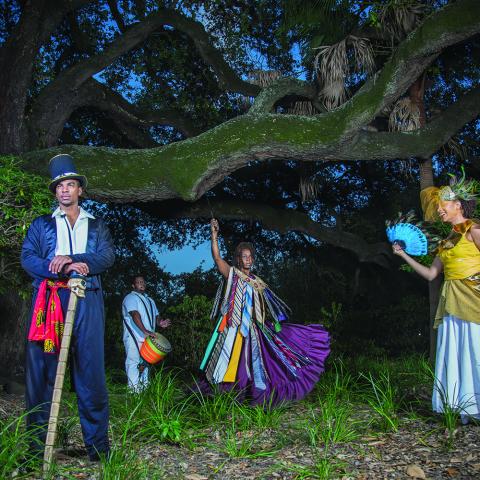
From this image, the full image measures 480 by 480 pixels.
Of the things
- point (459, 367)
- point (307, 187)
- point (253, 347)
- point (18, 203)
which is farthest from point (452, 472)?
point (307, 187)

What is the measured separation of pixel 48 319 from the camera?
4.68m

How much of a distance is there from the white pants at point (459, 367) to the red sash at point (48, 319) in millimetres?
3196

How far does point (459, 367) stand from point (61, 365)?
3.44 meters

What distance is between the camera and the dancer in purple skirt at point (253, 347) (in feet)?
23.6

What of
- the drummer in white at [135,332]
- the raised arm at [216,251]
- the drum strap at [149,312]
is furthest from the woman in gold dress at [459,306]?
the drum strap at [149,312]

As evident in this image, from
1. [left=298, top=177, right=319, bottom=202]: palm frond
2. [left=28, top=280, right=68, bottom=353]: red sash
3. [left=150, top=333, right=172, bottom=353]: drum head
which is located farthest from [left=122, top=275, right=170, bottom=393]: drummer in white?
[left=28, top=280, right=68, bottom=353]: red sash

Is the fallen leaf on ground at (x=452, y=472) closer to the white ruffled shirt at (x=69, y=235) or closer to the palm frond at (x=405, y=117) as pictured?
the white ruffled shirt at (x=69, y=235)

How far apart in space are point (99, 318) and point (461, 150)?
28.6 feet

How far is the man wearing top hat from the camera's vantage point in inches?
186

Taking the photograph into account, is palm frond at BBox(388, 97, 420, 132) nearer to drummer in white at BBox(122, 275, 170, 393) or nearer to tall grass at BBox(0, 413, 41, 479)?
drummer in white at BBox(122, 275, 170, 393)

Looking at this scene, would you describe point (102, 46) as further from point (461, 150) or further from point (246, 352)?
point (246, 352)

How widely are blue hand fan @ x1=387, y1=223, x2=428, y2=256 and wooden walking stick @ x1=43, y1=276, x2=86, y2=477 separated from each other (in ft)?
9.12

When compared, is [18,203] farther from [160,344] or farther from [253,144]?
[253,144]

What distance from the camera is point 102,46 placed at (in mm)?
12961
